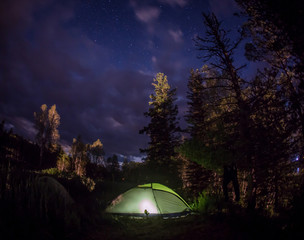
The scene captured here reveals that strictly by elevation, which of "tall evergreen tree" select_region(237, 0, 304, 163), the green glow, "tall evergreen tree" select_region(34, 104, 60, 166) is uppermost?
"tall evergreen tree" select_region(34, 104, 60, 166)

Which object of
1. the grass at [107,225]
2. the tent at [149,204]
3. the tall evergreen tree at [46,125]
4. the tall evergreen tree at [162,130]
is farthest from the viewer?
the tall evergreen tree at [46,125]

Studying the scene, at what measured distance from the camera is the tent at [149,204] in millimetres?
8703

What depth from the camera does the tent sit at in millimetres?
8703

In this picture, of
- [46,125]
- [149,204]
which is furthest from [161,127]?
[46,125]

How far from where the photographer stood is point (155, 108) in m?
25.4

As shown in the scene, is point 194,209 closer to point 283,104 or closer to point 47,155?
point 283,104

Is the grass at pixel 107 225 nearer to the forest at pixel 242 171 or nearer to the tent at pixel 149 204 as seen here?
the forest at pixel 242 171

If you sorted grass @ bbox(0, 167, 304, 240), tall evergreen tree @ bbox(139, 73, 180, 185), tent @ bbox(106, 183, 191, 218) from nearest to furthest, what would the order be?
grass @ bbox(0, 167, 304, 240)
tent @ bbox(106, 183, 191, 218)
tall evergreen tree @ bbox(139, 73, 180, 185)

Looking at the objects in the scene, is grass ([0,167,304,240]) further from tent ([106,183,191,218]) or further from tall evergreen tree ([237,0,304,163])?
tall evergreen tree ([237,0,304,163])

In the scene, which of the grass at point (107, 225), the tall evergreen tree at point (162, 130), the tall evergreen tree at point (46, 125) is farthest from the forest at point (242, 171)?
the tall evergreen tree at point (46, 125)

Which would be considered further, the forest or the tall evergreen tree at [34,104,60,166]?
the tall evergreen tree at [34,104,60,166]

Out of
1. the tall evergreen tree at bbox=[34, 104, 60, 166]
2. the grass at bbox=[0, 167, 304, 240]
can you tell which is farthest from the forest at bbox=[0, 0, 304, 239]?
the tall evergreen tree at bbox=[34, 104, 60, 166]

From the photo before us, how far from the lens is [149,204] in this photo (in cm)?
899

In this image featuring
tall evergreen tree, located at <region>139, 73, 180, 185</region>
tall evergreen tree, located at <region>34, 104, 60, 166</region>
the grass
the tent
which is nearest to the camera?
the grass
